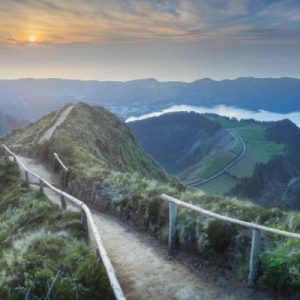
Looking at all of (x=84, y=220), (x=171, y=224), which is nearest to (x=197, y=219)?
(x=171, y=224)

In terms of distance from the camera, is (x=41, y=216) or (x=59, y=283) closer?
(x=59, y=283)

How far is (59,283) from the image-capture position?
34.1ft

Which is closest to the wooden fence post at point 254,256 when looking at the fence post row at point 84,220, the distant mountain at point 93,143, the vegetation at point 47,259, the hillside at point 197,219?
the hillside at point 197,219

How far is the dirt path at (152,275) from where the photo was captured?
1091cm

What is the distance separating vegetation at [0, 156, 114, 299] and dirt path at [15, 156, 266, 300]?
1182 millimetres

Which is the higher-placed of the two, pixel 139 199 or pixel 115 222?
pixel 139 199

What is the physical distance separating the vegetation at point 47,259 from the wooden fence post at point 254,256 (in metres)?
3.65

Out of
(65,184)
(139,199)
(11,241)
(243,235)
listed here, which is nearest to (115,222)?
(139,199)

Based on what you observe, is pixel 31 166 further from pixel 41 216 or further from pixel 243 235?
pixel 243 235

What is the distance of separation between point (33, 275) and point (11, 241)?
5.53 m

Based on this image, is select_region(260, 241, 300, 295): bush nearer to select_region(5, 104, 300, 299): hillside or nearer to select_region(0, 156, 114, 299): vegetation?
select_region(5, 104, 300, 299): hillside

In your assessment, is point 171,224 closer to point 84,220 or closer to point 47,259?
point 84,220

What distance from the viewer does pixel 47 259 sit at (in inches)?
471

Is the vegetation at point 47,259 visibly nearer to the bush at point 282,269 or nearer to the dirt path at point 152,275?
the dirt path at point 152,275
